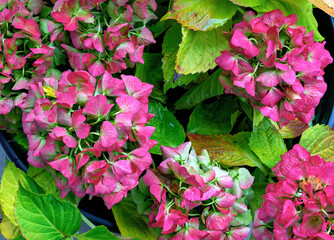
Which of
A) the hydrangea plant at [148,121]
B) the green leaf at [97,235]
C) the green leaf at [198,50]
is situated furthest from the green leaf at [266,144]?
the green leaf at [97,235]

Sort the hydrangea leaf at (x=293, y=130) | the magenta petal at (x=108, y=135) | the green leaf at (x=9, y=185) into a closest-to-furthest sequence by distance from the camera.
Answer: the magenta petal at (x=108, y=135) → the green leaf at (x=9, y=185) → the hydrangea leaf at (x=293, y=130)

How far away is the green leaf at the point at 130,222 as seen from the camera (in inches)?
23.0

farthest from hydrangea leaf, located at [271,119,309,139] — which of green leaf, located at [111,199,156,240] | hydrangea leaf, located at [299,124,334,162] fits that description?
green leaf, located at [111,199,156,240]

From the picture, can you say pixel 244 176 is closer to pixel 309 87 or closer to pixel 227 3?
pixel 309 87

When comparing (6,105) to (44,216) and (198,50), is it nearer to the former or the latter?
(44,216)

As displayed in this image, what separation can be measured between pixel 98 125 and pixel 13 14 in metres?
0.17

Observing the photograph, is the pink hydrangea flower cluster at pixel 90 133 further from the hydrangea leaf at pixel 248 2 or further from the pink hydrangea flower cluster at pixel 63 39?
the hydrangea leaf at pixel 248 2

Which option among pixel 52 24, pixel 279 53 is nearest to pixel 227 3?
pixel 279 53

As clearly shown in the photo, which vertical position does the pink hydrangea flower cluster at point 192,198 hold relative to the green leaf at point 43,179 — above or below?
above

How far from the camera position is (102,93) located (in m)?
0.47

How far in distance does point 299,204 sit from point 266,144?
0.15 m

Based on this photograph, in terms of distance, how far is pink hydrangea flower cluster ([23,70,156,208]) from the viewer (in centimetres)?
44

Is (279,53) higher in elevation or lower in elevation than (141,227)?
higher

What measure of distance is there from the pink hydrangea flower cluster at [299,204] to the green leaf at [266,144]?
0.26ft
